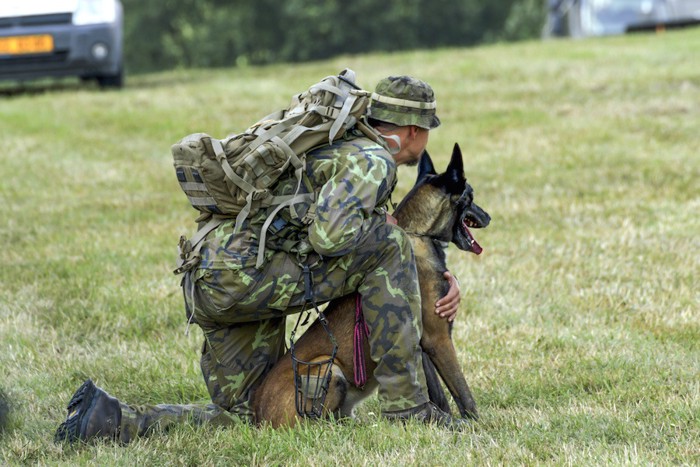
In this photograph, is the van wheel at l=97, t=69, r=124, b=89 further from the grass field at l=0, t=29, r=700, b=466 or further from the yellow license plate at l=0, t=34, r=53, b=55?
the yellow license plate at l=0, t=34, r=53, b=55

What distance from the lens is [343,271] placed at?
4.40 metres

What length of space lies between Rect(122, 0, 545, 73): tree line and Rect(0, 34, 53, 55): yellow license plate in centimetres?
2696

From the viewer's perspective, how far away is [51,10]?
15.1m

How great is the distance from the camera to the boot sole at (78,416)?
4.41 meters

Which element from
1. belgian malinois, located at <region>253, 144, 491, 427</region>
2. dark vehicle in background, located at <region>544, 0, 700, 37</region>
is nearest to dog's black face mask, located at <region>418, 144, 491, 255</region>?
belgian malinois, located at <region>253, 144, 491, 427</region>

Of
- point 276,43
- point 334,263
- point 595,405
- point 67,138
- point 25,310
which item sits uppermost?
point 334,263

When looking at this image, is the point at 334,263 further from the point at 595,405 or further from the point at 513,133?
the point at 513,133

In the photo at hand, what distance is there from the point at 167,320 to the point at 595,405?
2.91m

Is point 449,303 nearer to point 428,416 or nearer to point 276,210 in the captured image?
point 428,416

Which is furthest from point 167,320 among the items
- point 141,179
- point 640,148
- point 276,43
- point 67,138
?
point 276,43

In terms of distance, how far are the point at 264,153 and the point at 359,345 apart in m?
0.95

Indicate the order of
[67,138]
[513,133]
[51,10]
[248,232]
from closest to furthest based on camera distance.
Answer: [248,232]
[513,133]
[67,138]
[51,10]

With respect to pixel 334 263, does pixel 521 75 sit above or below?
below

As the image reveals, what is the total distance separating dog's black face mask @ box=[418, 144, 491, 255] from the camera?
4574 mm
